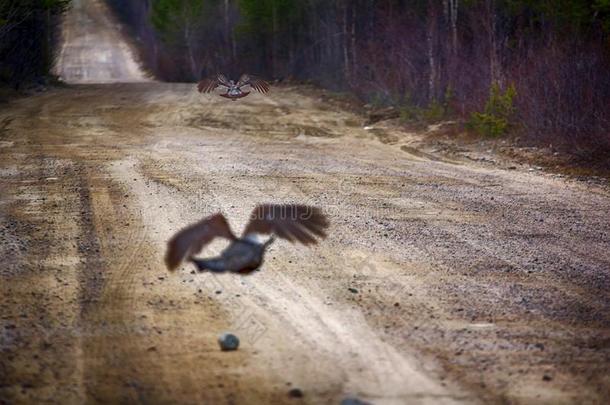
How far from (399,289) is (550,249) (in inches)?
77.9

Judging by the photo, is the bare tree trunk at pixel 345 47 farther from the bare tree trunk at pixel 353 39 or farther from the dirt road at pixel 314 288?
the dirt road at pixel 314 288

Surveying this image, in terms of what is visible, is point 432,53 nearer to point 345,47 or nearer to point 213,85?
point 345,47

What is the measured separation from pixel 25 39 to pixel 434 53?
12.9 m

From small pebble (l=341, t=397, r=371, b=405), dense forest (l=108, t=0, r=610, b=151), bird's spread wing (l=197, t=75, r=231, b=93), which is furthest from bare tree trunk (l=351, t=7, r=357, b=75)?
small pebble (l=341, t=397, r=371, b=405)

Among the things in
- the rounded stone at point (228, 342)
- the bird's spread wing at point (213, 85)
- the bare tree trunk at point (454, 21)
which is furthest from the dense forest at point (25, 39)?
the rounded stone at point (228, 342)

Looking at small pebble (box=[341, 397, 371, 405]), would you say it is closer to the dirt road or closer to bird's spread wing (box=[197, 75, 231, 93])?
the dirt road

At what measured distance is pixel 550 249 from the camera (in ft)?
25.0

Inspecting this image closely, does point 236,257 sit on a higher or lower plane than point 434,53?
higher

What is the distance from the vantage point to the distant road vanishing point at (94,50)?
36875mm

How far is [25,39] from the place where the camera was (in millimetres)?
26156

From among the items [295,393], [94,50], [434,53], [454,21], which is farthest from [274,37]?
[94,50]

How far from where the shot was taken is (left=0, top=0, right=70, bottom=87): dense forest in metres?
21.8

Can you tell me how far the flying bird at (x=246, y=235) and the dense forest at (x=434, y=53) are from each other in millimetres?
8642

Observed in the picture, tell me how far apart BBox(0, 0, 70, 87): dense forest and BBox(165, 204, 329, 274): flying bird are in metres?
15.8
